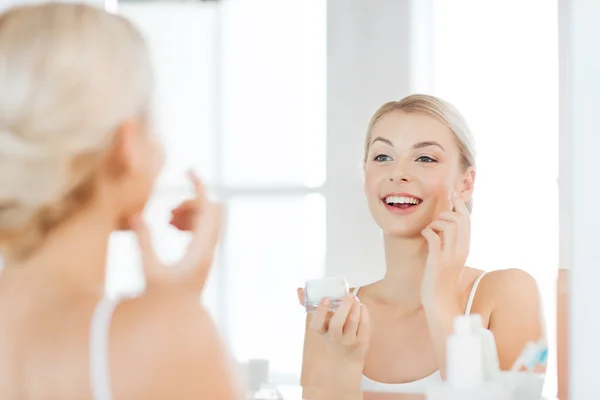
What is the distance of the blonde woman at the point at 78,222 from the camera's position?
0.56 meters

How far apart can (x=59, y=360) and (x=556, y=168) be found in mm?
590

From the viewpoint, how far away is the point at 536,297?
2.84 ft

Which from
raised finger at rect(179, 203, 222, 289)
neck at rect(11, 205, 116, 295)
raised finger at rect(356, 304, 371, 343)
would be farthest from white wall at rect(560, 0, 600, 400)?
neck at rect(11, 205, 116, 295)

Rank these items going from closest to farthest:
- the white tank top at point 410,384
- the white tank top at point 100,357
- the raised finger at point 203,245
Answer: the white tank top at point 100,357, the raised finger at point 203,245, the white tank top at point 410,384

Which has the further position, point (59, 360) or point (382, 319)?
point (382, 319)

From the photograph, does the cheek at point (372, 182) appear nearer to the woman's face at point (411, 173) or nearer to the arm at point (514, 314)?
the woman's face at point (411, 173)

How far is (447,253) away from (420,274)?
0.04m

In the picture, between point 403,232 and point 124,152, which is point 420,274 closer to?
point 403,232

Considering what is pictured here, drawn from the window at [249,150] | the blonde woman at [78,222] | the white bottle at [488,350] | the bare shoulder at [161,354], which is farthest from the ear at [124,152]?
the white bottle at [488,350]

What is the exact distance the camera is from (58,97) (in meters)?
0.58

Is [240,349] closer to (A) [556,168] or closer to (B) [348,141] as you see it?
(B) [348,141]

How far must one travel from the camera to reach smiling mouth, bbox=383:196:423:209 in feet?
2.95

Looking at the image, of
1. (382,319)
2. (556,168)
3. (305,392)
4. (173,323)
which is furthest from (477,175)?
(173,323)

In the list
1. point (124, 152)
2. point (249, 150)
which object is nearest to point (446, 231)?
point (249, 150)
